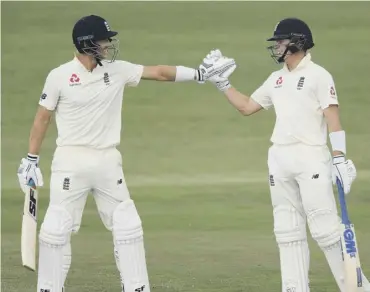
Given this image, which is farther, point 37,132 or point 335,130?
point 37,132

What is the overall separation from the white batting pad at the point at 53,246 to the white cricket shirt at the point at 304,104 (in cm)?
150

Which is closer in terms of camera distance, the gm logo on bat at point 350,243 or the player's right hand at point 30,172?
the gm logo on bat at point 350,243

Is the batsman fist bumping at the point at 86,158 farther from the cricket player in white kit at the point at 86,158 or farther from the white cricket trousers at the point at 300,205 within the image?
the white cricket trousers at the point at 300,205

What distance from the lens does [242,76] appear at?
1639 cm

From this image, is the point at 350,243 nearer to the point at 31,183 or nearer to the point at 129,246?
the point at 129,246

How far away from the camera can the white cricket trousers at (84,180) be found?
331 inches

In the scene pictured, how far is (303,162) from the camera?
8367mm

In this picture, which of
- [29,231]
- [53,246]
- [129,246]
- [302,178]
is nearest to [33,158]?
[29,231]

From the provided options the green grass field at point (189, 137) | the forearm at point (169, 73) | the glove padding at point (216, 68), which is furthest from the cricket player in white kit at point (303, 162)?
the green grass field at point (189, 137)

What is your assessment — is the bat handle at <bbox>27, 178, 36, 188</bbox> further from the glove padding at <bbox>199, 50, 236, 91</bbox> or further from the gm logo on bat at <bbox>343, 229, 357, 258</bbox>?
the gm logo on bat at <bbox>343, 229, 357, 258</bbox>

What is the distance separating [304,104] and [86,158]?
4.80ft

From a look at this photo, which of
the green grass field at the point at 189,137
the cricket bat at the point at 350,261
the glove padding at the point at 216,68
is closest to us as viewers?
the cricket bat at the point at 350,261

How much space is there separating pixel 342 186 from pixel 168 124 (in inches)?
274

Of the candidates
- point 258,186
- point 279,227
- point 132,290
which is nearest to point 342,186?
point 279,227
